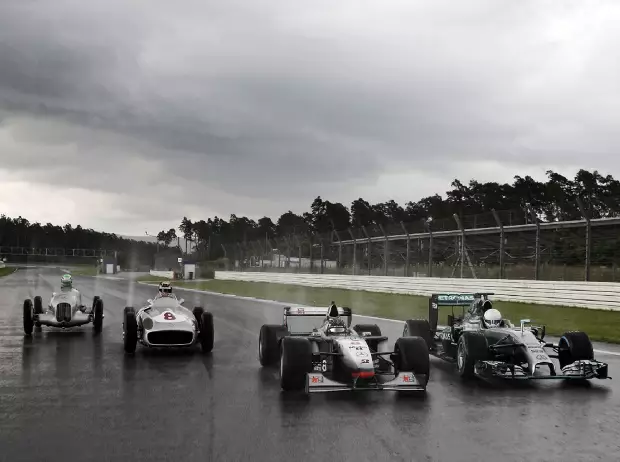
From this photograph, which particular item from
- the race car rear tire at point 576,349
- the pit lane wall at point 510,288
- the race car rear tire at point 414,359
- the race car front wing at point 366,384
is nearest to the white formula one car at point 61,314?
the race car front wing at point 366,384

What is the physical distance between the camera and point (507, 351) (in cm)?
1102

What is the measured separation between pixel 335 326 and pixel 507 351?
2.74 m

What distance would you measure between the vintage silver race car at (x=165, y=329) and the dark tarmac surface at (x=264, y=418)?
1.05 m

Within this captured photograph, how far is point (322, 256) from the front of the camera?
1821 inches

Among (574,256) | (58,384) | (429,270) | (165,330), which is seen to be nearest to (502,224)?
(574,256)

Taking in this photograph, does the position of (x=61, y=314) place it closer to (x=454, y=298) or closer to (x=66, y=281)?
(x=66, y=281)

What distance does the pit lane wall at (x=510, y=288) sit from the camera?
22984 mm

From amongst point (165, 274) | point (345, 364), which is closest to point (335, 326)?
point (345, 364)

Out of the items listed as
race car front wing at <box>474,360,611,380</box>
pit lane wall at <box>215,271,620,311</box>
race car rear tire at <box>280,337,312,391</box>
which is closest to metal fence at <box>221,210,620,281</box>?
pit lane wall at <box>215,271,620,311</box>

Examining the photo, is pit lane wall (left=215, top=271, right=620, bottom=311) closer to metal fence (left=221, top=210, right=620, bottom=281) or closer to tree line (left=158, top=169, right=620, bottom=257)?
metal fence (left=221, top=210, right=620, bottom=281)

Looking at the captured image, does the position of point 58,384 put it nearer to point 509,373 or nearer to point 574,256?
point 509,373

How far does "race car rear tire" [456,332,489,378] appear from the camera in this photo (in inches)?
428

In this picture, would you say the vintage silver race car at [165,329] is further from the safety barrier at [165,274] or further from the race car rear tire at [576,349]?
the safety barrier at [165,274]

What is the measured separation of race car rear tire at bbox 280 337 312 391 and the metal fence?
16.9 metres
